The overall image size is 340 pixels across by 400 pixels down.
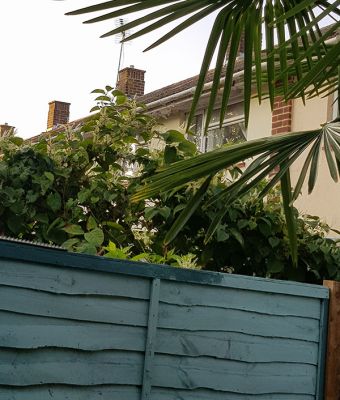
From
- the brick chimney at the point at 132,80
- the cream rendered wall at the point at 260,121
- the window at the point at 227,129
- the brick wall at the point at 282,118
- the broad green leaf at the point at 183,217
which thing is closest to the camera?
the broad green leaf at the point at 183,217

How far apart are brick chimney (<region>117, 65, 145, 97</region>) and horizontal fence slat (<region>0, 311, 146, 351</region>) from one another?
21.5 m

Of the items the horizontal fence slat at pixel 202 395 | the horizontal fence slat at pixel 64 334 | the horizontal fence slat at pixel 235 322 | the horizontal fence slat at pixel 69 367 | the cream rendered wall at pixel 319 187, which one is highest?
the cream rendered wall at pixel 319 187

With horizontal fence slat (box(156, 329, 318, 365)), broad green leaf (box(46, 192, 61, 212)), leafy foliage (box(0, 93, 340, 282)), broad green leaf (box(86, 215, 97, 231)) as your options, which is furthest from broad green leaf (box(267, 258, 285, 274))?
broad green leaf (box(46, 192, 61, 212))

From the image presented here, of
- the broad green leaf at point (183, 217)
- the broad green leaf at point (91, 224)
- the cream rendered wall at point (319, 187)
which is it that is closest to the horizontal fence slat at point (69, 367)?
the broad green leaf at point (183, 217)

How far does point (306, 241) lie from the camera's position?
4.98 metres

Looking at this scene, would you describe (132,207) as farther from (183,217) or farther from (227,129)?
(227,129)

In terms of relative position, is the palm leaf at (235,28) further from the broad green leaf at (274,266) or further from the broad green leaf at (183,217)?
the broad green leaf at (274,266)

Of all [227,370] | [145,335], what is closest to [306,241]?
[227,370]

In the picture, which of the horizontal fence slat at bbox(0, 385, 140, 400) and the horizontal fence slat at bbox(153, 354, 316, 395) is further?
the horizontal fence slat at bbox(153, 354, 316, 395)

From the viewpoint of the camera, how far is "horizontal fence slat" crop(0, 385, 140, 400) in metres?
3.10

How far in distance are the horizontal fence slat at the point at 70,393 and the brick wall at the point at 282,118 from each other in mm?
8279

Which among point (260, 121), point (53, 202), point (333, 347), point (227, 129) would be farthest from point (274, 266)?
point (227, 129)

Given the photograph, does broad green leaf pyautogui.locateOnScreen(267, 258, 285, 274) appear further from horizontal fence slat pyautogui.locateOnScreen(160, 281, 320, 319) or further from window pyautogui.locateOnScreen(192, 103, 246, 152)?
window pyautogui.locateOnScreen(192, 103, 246, 152)

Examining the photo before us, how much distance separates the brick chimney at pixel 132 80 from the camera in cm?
2472
